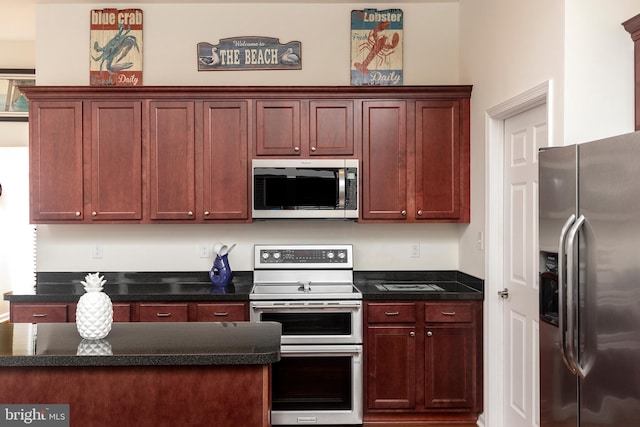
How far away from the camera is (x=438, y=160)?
150 inches

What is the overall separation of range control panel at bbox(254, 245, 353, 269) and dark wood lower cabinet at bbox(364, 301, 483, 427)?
1.88 ft

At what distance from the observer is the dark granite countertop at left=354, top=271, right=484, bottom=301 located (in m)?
3.52

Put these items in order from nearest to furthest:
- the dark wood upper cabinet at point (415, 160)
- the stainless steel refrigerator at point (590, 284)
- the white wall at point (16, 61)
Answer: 1. the stainless steel refrigerator at point (590, 284)
2. the dark wood upper cabinet at point (415, 160)
3. the white wall at point (16, 61)

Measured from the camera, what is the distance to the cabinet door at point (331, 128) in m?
3.80

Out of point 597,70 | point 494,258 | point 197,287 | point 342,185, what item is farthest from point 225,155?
point 597,70

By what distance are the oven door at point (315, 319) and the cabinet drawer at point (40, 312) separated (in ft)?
4.20

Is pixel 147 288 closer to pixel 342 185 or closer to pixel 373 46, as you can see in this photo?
pixel 342 185

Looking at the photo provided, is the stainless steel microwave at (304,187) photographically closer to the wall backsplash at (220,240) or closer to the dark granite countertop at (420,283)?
the wall backsplash at (220,240)

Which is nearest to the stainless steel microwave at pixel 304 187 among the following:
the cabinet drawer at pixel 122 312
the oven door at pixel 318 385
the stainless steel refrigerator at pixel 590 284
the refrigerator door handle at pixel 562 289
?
the oven door at pixel 318 385

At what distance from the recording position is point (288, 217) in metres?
3.73

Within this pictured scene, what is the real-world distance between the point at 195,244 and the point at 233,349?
2310 mm

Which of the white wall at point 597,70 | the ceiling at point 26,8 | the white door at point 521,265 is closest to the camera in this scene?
the white wall at point 597,70

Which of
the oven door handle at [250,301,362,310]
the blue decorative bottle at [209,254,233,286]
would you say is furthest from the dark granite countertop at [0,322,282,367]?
the blue decorative bottle at [209,254,233,286]

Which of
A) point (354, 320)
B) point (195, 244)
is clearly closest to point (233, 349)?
point (354, 320)
